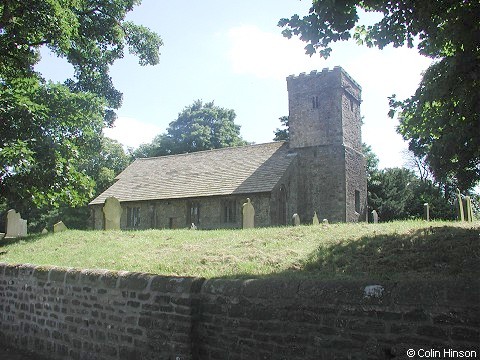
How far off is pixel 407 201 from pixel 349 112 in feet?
40.4

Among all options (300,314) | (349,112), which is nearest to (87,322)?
(300,314)

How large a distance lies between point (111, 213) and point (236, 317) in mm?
12968

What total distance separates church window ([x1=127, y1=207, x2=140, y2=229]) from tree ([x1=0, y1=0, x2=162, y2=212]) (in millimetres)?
12330

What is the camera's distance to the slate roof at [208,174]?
26781mm

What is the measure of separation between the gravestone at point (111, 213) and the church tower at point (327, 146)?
14905 millimetres

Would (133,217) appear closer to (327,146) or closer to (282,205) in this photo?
(282,205)

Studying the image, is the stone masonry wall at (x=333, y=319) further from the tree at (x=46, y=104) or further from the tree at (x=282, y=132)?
the tree at (x=282, y=132)

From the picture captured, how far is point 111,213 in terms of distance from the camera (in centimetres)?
1667

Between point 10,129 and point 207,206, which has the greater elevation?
point 10,129

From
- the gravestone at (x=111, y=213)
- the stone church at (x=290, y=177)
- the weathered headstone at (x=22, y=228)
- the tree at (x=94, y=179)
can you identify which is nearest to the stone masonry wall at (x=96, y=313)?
the gravestone at (x=111, y=213)

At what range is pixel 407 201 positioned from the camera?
121 feet

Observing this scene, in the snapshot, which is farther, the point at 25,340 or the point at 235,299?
the point at 25,340

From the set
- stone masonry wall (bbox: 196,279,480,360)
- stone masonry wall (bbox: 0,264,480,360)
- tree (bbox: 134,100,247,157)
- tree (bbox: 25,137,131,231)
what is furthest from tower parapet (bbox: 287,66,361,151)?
stone masonry wall (bbox: 196,279,480,360)

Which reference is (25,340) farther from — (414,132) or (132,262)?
(414,132)
